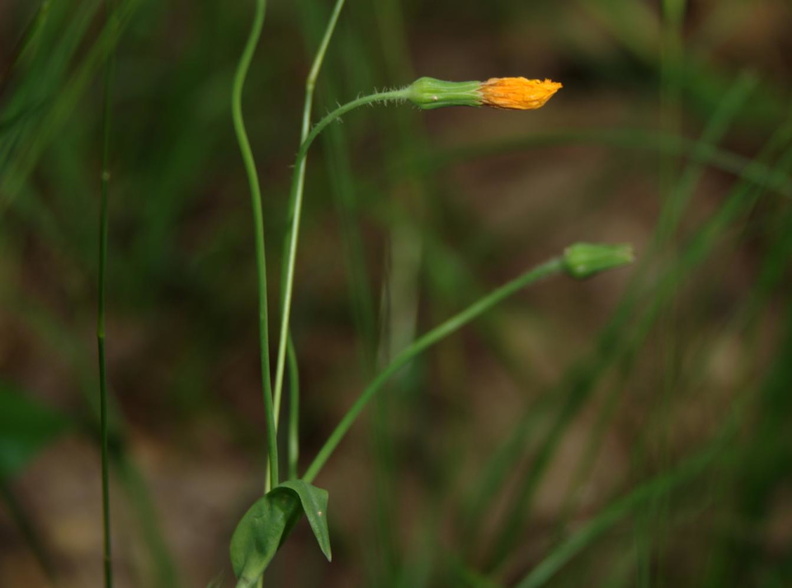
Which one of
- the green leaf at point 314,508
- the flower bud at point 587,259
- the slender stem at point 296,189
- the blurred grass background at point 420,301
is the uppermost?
the slender stem at point 296,189

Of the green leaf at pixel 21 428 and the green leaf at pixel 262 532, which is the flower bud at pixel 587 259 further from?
the green leaf at pixel 21 428

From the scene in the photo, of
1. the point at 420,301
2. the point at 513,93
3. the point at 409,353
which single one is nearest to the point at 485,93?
the point at 513,93

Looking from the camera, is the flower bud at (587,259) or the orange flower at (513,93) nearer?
the orange flower at (513,93)

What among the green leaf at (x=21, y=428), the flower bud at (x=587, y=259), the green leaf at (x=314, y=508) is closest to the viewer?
the green leaf at (x=314, y=508)

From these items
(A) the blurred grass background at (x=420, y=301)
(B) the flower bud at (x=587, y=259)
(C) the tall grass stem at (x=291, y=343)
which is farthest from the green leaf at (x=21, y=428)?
(B) the flower bud at (x=587, y=259)

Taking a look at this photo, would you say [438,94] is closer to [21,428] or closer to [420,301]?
[21,428]

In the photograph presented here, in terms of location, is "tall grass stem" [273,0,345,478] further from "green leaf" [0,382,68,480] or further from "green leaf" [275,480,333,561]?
"green leaf" [0,382,68,480]

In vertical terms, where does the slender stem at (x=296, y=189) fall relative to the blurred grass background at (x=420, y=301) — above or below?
above

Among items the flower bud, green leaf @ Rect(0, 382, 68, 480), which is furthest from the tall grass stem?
green leaf @ Rect(0, 382, 68, 480)
